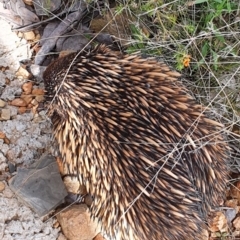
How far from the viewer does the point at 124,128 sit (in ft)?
5.21

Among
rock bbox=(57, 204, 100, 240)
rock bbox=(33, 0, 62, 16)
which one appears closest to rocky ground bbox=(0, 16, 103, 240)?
rock bbox=(57, 204, 100, 240)

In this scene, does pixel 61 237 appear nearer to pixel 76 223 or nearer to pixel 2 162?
pixel 76 223

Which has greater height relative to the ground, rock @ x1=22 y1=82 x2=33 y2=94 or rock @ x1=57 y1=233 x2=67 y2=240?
rock @ x1=22 y1=82 x2=33 y2=94

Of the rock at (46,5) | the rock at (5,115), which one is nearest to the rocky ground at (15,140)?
the rock at (5,115)

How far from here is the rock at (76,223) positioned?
1.83 meters

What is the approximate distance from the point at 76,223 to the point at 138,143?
1.54ft

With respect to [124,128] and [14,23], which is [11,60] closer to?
[14,23]

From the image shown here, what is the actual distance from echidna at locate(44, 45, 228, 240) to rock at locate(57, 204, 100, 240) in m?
0.14

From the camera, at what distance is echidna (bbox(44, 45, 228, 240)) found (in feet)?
5.14

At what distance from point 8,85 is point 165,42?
2.18 feet

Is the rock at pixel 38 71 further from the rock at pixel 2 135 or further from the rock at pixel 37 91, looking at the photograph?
the rock at pixel 2 135

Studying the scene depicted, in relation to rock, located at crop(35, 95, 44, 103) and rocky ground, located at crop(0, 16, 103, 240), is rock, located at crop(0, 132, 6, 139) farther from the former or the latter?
rock, located at crop(35, 95, 44, 103)

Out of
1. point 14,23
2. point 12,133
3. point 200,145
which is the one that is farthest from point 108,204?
point 14,23

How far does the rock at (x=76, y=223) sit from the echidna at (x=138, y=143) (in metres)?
0.14
